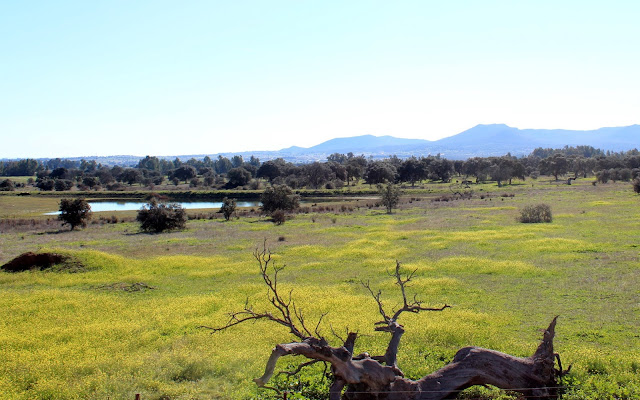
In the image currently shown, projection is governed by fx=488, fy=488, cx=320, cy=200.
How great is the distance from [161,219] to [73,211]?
35.7ft

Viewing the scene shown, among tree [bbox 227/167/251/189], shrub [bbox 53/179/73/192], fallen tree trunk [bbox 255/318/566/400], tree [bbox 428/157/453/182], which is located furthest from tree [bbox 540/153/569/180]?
fallen tree trunk [bbox 255/318/566/400]

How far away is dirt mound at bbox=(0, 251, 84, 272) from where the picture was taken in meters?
27.8

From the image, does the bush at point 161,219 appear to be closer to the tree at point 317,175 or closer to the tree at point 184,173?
the tree at point 317,175

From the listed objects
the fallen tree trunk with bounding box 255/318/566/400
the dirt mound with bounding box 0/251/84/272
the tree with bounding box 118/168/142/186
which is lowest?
the dirt mound with bounding box 0/251/84/272

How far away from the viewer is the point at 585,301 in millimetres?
18328

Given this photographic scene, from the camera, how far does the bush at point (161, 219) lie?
156 feet

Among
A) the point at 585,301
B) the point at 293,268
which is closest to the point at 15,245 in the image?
the point at 293,268

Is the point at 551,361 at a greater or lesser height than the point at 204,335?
greater

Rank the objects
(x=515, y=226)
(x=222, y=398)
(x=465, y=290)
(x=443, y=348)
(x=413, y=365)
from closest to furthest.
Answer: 1. (x=222, y=398)
2. (x=413, y=365)
3. (x=443, y=348)
4. (x=465, y=290)
5. (x=515, y=226)

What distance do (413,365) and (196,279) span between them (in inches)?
608

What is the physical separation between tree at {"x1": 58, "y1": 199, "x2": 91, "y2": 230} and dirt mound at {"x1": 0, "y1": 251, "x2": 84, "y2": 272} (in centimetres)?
2343

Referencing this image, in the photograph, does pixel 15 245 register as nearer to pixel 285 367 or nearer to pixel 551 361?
pixel 285 367

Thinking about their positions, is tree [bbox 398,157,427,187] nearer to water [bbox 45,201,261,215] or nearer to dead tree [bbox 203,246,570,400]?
water [bbox 45,201,261,215]

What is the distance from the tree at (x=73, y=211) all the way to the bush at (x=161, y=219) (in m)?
7.48
